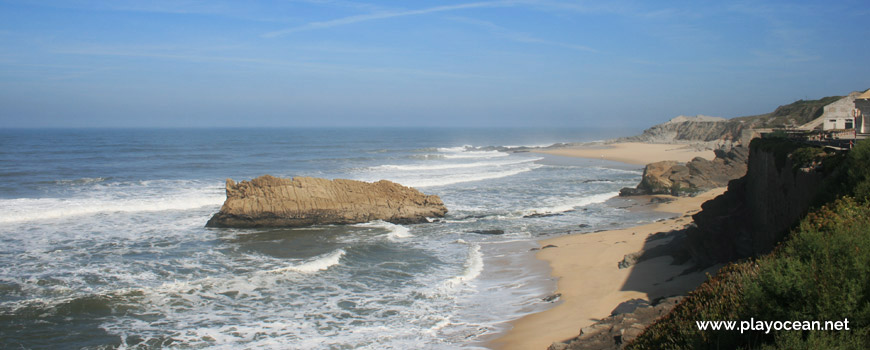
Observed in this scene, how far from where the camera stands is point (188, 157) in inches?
2293

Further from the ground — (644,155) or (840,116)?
(840,116)

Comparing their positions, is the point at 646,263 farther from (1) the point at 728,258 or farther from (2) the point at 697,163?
(2) the point at 697,163

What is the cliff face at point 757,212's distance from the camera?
11070 mm

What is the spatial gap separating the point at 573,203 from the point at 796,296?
74.5ft

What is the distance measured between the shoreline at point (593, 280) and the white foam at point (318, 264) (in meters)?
6.22

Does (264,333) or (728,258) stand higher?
(728,258)

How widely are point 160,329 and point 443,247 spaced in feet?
31.0

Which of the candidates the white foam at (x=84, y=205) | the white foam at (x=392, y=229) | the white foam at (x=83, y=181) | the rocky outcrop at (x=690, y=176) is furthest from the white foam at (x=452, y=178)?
the white foam at (x=83, y=181)

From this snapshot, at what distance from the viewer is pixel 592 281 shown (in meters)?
14.2

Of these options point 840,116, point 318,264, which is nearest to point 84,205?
point 318,264

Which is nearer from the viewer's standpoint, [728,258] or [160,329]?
[160,329]

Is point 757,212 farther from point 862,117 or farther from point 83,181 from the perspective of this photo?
point 83,181

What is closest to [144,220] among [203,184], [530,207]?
[203,184]

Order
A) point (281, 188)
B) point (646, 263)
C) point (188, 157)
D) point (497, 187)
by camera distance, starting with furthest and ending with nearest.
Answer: point (188, 157) < point (497, 187) < point (281, 188) < point (646, 263)
